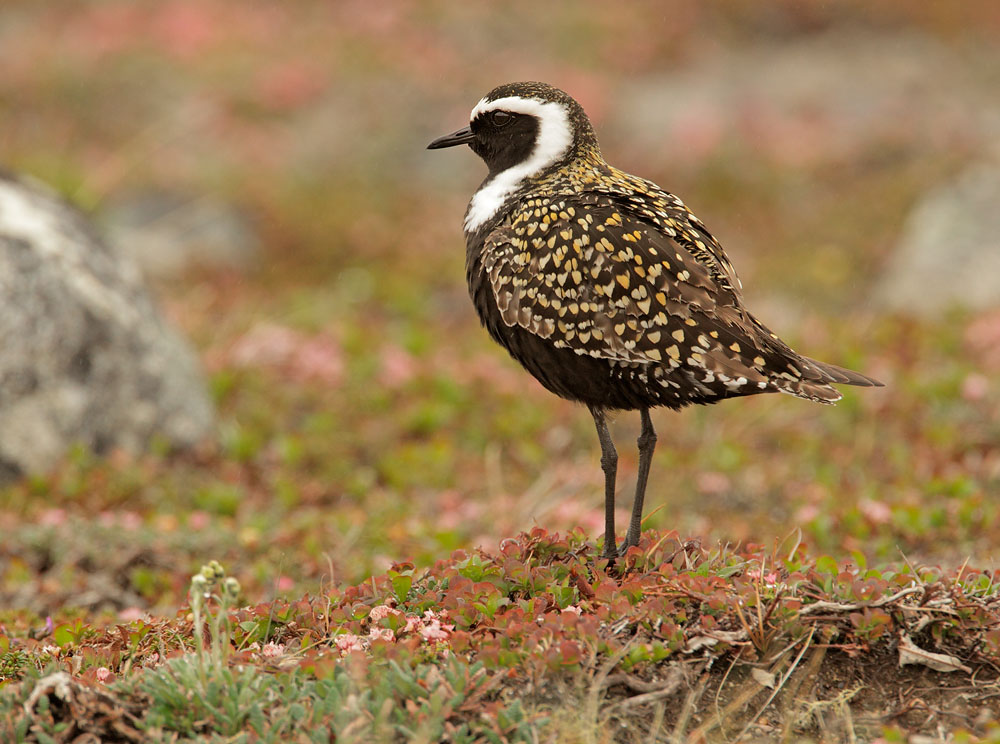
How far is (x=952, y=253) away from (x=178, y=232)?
10656mm

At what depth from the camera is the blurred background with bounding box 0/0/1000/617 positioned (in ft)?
29.2

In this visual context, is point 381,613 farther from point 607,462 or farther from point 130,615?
point 130,615

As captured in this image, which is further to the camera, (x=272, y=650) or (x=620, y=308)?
(x=620, y=308)

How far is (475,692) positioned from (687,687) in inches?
35.5

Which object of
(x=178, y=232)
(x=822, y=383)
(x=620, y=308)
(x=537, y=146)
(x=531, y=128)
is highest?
(x=531, y=128)

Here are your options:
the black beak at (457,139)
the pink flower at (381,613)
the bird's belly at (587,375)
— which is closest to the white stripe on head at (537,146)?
the black beak at (457,139)

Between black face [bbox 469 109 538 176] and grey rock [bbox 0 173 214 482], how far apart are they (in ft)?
15.7

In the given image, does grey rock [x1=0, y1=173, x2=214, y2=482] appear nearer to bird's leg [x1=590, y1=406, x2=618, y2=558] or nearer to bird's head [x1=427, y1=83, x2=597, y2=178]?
bird's head [x1=427, y1=83, x2=597, y2=178]

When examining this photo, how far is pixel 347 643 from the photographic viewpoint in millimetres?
5027

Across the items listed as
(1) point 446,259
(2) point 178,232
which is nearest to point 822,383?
(1) point 446,259

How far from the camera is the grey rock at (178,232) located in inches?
620

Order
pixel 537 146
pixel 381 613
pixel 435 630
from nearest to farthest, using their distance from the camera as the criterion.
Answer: pixel 435 630 < pixel 381 613 < pixel 537 146

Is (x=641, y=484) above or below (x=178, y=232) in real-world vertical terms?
below

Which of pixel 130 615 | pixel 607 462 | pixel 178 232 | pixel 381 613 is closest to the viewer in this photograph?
pixel 381 613
